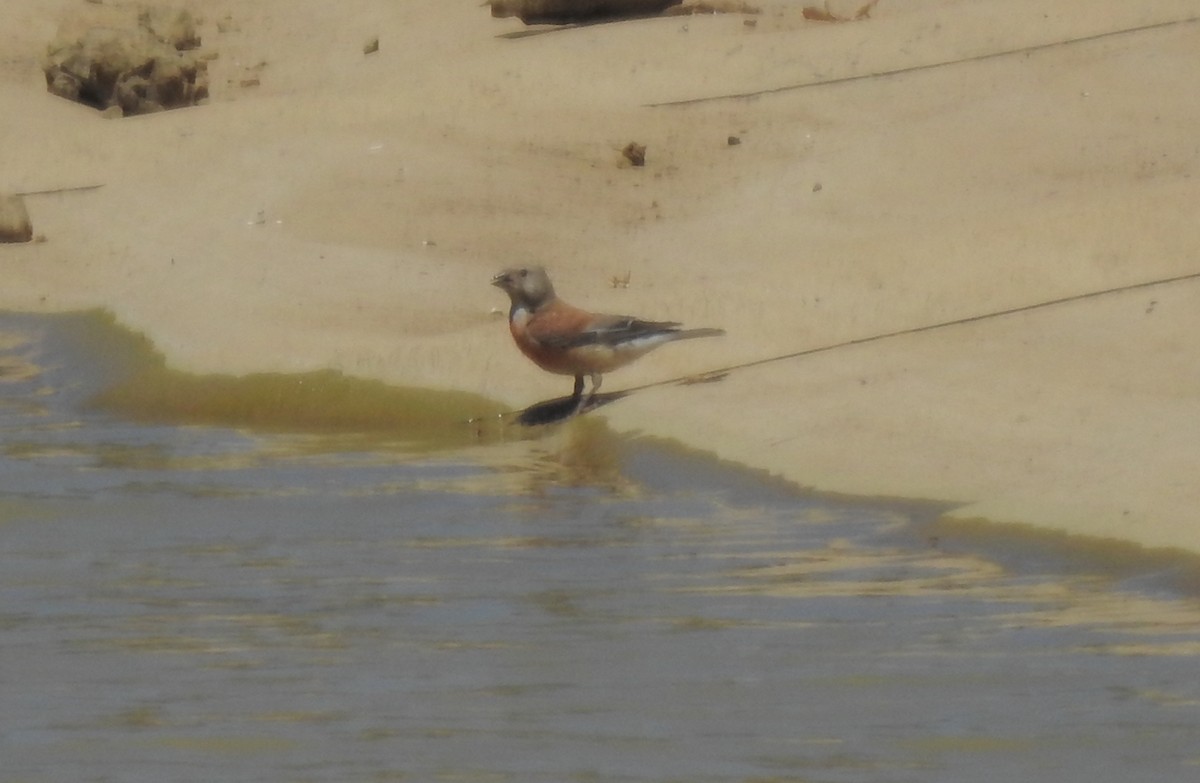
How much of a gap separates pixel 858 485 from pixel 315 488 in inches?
71.2

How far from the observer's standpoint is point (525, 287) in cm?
947

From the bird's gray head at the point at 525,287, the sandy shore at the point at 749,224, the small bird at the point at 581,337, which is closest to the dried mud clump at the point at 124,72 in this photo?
the sandy shore at the point at 749,224

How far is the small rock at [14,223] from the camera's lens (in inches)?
515

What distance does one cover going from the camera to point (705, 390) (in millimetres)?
9039

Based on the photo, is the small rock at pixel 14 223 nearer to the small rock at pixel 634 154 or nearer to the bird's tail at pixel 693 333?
the small rock at pixel 634 154

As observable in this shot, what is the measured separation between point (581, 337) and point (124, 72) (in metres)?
8.30

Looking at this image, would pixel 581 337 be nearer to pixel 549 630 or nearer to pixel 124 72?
pixel 549 630

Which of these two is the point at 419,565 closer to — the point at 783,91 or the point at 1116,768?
the point at 1116,768

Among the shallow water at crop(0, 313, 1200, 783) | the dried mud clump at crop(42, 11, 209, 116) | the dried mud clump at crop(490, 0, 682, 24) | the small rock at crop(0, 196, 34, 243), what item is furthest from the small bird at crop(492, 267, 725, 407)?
the dried mud clump at crop(42, 11, 209, 116)

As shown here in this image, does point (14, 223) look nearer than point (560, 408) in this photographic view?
No

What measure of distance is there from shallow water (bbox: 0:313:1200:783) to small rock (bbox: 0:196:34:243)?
4486 millimetres

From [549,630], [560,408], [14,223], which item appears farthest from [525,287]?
[14,223]

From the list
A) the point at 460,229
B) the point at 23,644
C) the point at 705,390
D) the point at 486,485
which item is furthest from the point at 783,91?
the point at 23,644

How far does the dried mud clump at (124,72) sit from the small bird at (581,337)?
25.7 feet
